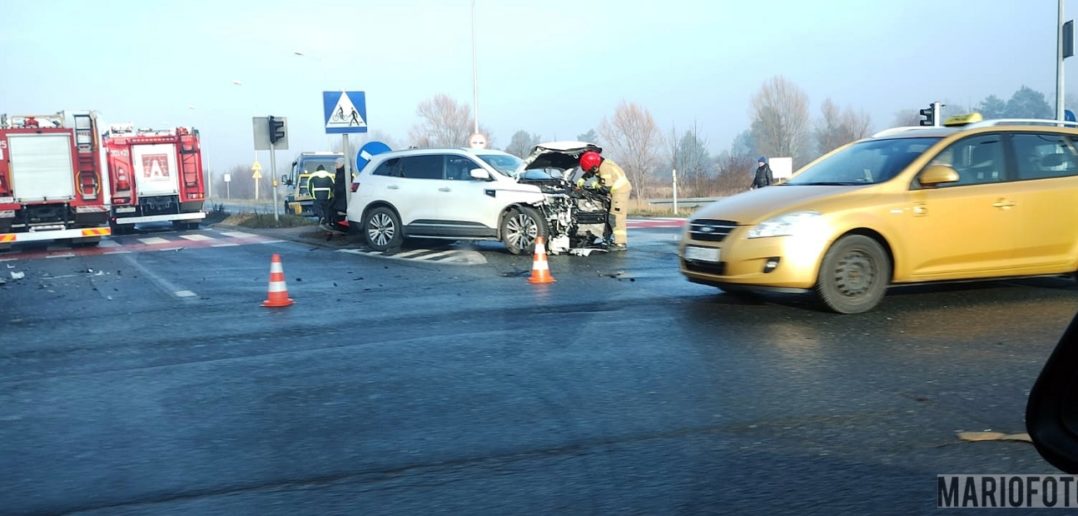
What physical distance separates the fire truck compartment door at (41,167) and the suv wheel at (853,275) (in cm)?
1834

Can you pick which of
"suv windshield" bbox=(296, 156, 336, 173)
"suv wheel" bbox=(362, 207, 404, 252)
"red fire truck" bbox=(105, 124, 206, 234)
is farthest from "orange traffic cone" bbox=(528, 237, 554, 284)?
"suv windshield" bbox=(296, 156, 336, 173)

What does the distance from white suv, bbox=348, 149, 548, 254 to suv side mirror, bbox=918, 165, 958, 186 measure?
7.26 m

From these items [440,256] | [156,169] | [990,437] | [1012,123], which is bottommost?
[990,437]

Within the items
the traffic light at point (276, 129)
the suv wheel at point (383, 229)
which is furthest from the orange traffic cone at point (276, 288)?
the traffic light at point (276, 129)

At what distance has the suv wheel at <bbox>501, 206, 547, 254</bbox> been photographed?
14.6 m

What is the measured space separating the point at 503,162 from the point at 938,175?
31.0ft

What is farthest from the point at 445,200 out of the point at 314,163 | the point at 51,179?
the point at 314,163

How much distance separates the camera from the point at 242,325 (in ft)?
27.3

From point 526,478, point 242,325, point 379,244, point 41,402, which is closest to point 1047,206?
point 526,478

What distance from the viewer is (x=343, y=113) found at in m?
18.8

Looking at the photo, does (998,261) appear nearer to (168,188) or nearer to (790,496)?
(790,496)

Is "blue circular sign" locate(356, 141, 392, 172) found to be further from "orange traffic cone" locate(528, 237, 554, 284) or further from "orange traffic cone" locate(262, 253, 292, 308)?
"orange traffic cone" locate(262, 253, 292, 308)

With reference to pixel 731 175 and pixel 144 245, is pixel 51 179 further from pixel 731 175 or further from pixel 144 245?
pixel 731 175

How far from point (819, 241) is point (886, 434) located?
350 cm
